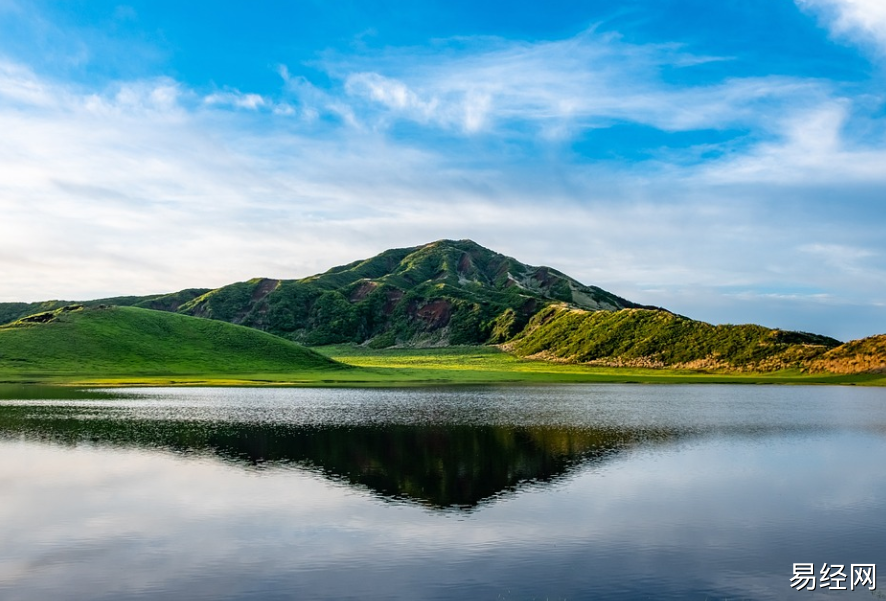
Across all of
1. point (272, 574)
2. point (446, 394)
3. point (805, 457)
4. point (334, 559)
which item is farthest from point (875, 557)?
point (446, 394)

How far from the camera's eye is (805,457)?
4900 centimetres

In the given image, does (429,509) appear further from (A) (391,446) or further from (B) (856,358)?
(B) (856,358)

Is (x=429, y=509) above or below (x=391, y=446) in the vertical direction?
below

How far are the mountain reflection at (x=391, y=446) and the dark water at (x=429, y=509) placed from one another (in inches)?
11.5

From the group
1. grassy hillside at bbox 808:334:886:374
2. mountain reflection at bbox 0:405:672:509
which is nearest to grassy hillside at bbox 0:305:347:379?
mountain reflection at bbox 0:405:672:509

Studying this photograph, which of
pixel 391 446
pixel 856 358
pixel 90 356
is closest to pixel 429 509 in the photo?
pixel 391 446

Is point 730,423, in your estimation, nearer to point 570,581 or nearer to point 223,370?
point 570,581

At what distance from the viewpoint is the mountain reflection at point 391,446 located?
3894 cm

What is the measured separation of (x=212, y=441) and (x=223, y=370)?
136007mm

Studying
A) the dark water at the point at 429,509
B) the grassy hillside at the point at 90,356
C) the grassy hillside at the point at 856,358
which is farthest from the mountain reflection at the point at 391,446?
the grassy hillside at the point at 856,358

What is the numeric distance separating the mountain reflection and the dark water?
291 mm

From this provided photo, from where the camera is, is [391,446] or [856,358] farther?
[856,358]

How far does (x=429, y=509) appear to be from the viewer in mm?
32344

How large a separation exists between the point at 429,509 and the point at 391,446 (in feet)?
66.1
